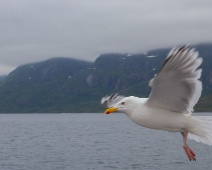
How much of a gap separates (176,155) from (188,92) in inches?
2693

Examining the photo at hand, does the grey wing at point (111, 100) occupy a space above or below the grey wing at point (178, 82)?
below

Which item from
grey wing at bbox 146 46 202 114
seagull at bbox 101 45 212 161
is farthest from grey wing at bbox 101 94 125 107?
grey wing at bbox 146 46 202 114

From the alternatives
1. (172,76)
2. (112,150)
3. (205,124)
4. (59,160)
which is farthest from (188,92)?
(112,150)

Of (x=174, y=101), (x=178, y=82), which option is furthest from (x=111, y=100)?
(x=178, y=82)

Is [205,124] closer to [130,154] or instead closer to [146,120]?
[146,120]

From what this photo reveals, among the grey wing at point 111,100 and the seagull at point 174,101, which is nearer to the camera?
the seagull at point 174,101

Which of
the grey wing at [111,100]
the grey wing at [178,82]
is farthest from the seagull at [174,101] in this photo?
the grey wing at [111,100]

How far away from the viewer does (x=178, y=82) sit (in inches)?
398

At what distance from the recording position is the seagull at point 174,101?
31.1 ft

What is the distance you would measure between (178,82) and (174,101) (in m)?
0.87

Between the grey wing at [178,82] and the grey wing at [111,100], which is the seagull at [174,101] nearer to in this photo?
the grey wing at [178,82]

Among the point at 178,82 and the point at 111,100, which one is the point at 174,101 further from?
the point at 111,100

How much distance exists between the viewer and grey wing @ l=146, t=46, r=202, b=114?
939 centimetres

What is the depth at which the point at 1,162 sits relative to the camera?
2835 inches
